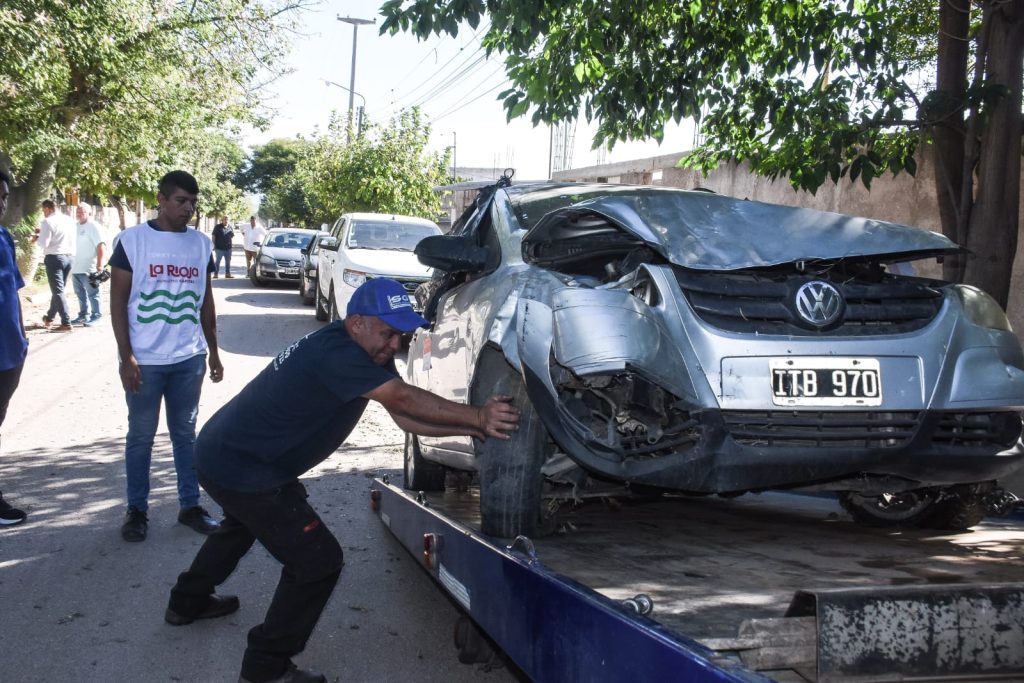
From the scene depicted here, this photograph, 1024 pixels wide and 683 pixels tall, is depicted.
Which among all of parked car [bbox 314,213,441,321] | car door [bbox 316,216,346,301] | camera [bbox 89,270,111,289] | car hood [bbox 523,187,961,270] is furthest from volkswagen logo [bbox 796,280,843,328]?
camera [bbox 89,270,111,289]

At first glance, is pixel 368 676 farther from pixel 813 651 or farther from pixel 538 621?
pixel 813 651

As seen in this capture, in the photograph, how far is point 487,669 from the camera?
13.4 ft

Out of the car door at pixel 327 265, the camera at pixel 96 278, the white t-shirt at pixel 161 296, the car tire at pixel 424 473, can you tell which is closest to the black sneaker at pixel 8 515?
the white t-shirt at pixel 161 296

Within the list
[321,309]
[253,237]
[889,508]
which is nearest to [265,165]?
[253,237]

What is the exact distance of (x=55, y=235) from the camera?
13922 mm

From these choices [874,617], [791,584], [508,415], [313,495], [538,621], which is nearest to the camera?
[874,617]

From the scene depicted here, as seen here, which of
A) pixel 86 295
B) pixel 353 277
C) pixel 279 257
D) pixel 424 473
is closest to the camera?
pixel 424 473

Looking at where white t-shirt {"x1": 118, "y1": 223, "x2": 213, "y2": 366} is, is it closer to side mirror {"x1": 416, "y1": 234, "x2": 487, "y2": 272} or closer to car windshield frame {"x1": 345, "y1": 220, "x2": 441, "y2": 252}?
side mirror {"x1": 416, "y1": 234, "x2": 487, "y2": 272}

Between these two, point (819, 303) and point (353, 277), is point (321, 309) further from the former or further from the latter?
point (819, 303)

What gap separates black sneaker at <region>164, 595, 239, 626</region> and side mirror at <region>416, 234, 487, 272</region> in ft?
5.90

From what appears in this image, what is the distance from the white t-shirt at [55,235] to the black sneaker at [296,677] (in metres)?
11.8

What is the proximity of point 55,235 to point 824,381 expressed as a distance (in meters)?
13.0

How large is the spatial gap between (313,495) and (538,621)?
4027 mm

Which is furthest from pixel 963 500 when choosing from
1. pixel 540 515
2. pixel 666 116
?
pixel 666 116
